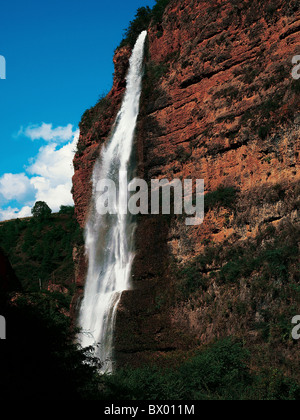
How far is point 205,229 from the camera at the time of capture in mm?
22078

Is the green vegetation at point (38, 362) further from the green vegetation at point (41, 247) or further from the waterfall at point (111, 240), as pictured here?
the green vegetation at point (41, 247)

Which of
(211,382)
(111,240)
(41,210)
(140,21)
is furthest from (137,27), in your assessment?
(41,210)

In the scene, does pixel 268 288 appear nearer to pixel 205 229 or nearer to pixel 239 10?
pixel 205 229

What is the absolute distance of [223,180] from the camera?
72.6 ft

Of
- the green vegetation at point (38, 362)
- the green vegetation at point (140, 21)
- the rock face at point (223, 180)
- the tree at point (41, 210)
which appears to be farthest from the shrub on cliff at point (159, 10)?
the tree at point (41, 210)

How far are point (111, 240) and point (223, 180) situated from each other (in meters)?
9.63

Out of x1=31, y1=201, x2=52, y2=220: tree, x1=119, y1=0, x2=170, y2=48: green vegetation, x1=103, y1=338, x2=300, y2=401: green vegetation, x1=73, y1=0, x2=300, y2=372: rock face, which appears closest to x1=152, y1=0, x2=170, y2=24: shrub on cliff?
x1=119, y1=0, x2=170, y2=48: green vegetation

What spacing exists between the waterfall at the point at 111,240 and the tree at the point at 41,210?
40443mm

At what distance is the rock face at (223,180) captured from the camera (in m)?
18.1

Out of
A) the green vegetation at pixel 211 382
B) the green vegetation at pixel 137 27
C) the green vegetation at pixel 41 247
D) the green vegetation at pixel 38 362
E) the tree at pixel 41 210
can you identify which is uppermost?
the green vegetation at pixel 137 27

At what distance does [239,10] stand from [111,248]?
49.0 feet

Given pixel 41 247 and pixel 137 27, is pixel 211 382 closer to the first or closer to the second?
pixel 137 27

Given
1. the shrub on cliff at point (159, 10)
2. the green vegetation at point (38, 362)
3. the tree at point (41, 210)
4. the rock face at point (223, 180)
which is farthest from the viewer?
the tree at point (41, 210)
